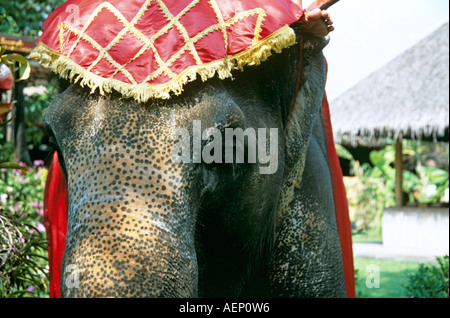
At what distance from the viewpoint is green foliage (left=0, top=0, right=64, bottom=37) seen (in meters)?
5.90

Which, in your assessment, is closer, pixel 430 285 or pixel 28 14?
pixel 430 285

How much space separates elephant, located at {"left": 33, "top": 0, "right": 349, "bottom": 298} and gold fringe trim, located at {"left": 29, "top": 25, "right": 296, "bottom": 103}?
23mm

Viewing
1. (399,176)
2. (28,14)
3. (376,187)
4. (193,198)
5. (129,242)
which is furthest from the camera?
(376,187)

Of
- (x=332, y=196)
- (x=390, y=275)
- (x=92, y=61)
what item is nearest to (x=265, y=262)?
(x=332, y=196)

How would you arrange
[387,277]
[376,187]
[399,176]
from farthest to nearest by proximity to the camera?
[376,187] → [399,176] → [387,277]

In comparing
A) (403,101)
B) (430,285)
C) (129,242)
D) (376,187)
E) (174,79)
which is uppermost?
(403,101)

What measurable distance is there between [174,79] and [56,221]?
1.00 meters

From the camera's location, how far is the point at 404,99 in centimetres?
1045

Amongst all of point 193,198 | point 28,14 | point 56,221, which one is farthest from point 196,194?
point 28,14

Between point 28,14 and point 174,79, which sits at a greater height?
point 28,14

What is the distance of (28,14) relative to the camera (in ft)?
20.2

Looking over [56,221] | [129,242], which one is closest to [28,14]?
[56,221]

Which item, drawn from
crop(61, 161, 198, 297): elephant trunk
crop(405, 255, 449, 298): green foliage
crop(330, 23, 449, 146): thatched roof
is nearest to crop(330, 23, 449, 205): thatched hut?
crop(330, 23, 449, 146): thatched roof

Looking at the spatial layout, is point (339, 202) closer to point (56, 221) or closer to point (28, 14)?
point (56, 221)
